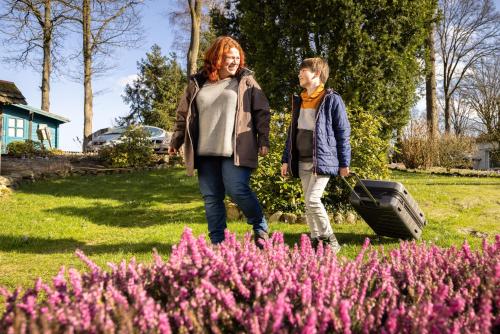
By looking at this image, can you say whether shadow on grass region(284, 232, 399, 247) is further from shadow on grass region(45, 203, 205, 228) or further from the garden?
the garden

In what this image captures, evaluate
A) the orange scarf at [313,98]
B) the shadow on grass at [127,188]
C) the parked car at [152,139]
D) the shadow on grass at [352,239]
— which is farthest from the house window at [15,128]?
the orange scarf at [313,98]

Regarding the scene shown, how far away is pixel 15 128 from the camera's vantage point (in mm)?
27250

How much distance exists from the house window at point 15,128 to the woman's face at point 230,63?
86.7 feet

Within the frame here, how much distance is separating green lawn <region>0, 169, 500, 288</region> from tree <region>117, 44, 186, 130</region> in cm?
2338

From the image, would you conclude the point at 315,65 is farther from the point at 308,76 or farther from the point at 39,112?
the point at 39,112

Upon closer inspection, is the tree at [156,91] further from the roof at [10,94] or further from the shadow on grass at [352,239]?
the shadow on grass at [352,239]

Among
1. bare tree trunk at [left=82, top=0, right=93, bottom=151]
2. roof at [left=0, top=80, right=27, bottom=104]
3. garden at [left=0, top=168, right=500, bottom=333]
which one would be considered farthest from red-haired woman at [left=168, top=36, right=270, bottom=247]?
bare tree trunk at [left=82, top=0, right=93, bottom=151]

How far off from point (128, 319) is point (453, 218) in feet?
24.8

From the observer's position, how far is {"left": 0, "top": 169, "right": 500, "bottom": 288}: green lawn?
521 cm

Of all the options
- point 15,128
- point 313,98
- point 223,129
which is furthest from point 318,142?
point 15,128

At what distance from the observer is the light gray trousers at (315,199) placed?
14.8ft

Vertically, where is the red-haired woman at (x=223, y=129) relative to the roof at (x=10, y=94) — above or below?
below

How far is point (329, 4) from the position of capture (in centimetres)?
931

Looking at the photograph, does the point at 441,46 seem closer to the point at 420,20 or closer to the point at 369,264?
the point at 420,20
